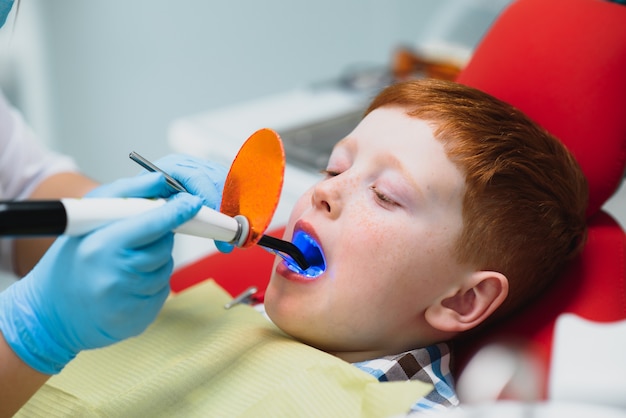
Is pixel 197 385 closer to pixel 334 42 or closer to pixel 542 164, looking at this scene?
pixel 542 164

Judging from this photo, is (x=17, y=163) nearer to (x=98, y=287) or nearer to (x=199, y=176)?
(x=199, y=176)

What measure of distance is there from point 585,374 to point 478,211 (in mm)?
230

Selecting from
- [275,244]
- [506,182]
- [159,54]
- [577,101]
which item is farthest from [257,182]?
[159,54]

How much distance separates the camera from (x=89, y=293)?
0.72 metres

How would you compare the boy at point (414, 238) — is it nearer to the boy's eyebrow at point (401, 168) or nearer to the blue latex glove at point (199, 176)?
the boy's eyebrow at point (401, 168)

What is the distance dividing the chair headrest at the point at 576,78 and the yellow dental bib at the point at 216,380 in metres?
0.50

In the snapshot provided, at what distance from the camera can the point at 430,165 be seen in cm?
90

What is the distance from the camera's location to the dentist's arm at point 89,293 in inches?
28.1

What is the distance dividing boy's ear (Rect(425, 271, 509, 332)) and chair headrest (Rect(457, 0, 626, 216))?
278 mm

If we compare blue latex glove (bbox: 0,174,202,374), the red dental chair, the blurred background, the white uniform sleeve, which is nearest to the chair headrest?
the red dental chair

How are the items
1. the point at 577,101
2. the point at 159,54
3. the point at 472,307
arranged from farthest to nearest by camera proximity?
the point at 159,54 < the point at 577,101 < the point at 472,307

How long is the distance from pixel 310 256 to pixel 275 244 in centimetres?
9

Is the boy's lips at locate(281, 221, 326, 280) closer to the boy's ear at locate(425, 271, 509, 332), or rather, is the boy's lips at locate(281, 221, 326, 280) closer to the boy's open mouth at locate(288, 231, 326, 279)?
the boy's open mouth at locate(288, 231, 326, 279)

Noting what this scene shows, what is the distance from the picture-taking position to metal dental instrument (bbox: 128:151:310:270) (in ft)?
2.74
